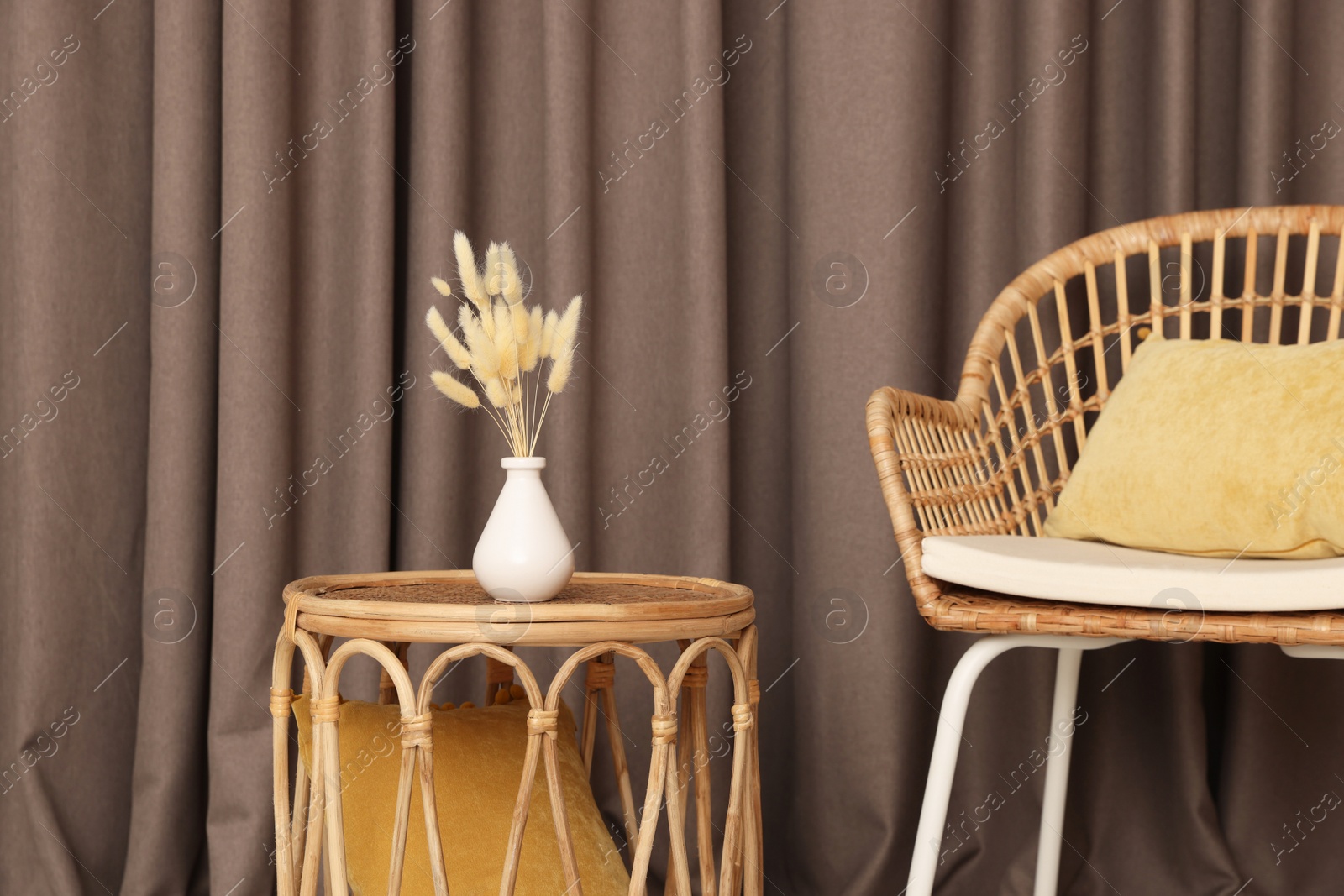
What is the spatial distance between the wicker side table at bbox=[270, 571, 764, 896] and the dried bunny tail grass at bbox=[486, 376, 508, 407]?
184 mm

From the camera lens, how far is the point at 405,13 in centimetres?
162

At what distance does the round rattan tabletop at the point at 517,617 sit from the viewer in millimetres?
875

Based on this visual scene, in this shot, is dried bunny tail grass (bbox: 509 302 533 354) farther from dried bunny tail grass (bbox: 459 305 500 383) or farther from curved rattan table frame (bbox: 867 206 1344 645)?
curved rattan table frame (bbox: 867 206 1344 645)

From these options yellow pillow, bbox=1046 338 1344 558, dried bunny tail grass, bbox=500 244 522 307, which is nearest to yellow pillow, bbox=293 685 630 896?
dried bunny tail grass, bbox=500 244 522 307

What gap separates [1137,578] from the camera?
0.98m

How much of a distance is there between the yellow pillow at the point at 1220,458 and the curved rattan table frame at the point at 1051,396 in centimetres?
11

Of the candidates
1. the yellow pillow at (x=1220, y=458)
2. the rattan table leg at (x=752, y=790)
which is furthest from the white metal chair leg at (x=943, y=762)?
the yellow pillow at (x=1220, y=458)

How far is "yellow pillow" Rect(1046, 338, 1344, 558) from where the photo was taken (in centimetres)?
115

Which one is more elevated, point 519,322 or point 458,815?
point 519,322

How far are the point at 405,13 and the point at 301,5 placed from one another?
0.49ft

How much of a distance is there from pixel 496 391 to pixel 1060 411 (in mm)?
934

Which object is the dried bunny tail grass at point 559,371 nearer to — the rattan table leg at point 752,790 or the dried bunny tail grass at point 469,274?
the dried bunny tail grass at point 469,274

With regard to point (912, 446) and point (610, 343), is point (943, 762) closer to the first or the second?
point (912, 446)

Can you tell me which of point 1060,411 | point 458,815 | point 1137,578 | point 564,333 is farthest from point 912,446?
point 458,815
